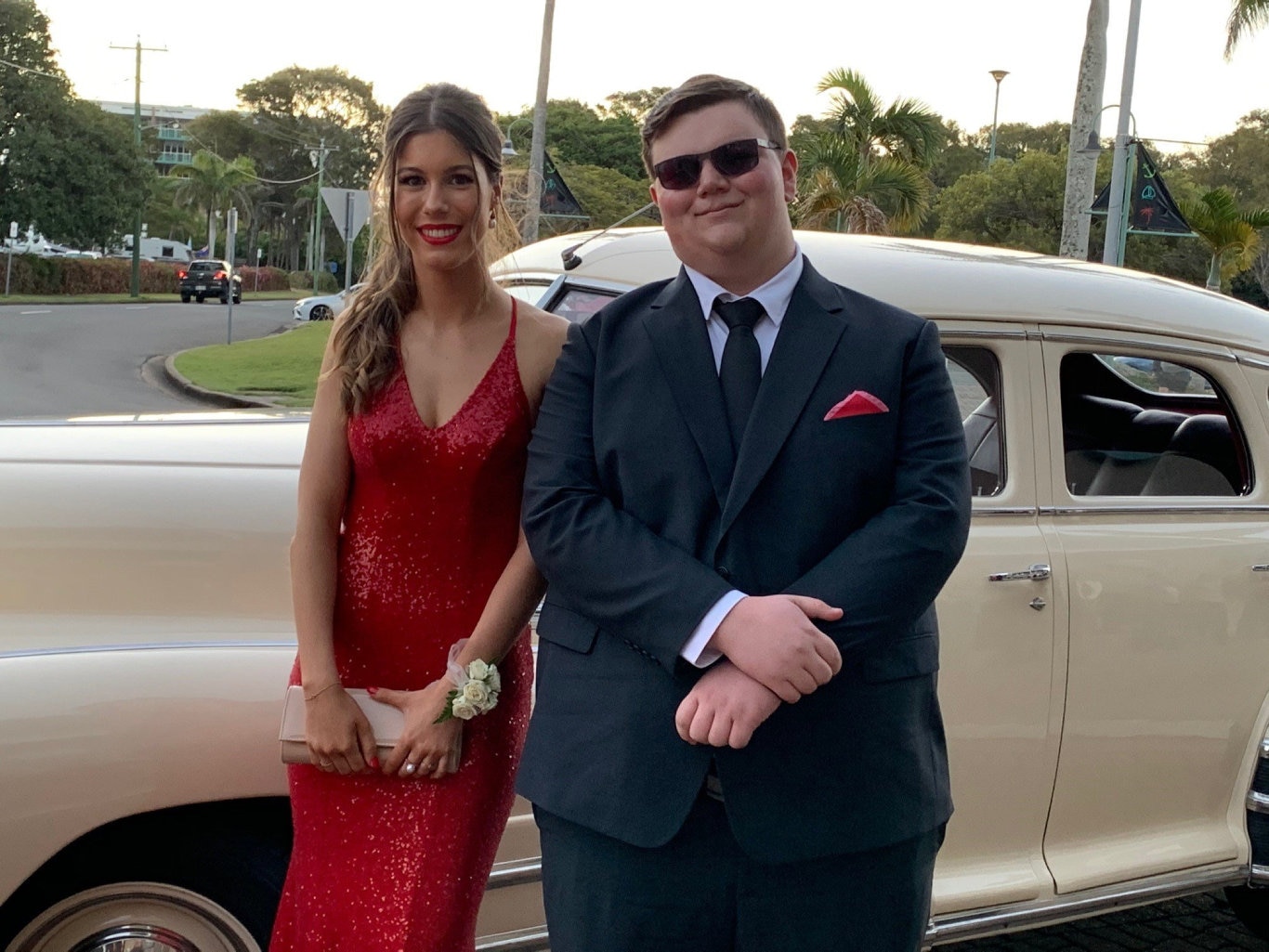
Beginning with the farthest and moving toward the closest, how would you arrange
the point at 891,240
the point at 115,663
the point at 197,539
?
1. the point at 891,240
2. the point at 197,539
3. the point at 115,663

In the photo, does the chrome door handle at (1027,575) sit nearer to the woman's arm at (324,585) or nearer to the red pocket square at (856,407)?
the red pocket square at (856,407)

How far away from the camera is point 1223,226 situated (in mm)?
22750

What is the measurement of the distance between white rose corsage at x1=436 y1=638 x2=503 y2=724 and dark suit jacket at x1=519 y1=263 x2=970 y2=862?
15cm

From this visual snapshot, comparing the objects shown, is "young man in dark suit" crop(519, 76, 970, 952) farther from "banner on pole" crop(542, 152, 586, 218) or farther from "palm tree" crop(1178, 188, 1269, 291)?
"palm tree" crop(1178, 188, 1269, 291)

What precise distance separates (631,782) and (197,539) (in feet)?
4.66

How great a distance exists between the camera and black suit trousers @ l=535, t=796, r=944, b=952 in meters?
1.86

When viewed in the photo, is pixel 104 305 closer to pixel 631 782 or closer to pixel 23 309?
pixel 23 309

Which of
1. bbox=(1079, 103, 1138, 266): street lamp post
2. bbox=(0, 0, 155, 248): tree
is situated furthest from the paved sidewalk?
bbox=(0, 0, 155, 248): tree

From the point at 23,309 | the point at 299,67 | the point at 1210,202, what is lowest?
the point at 23,309

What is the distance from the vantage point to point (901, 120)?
77.1ft

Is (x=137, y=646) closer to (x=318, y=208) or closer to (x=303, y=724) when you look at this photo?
(x=303, y=724)

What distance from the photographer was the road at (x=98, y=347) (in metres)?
15.9

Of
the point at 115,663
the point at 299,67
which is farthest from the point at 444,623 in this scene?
the point at 299,67

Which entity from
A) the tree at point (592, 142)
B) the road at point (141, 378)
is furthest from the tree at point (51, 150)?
the tree at point (592, 142)
